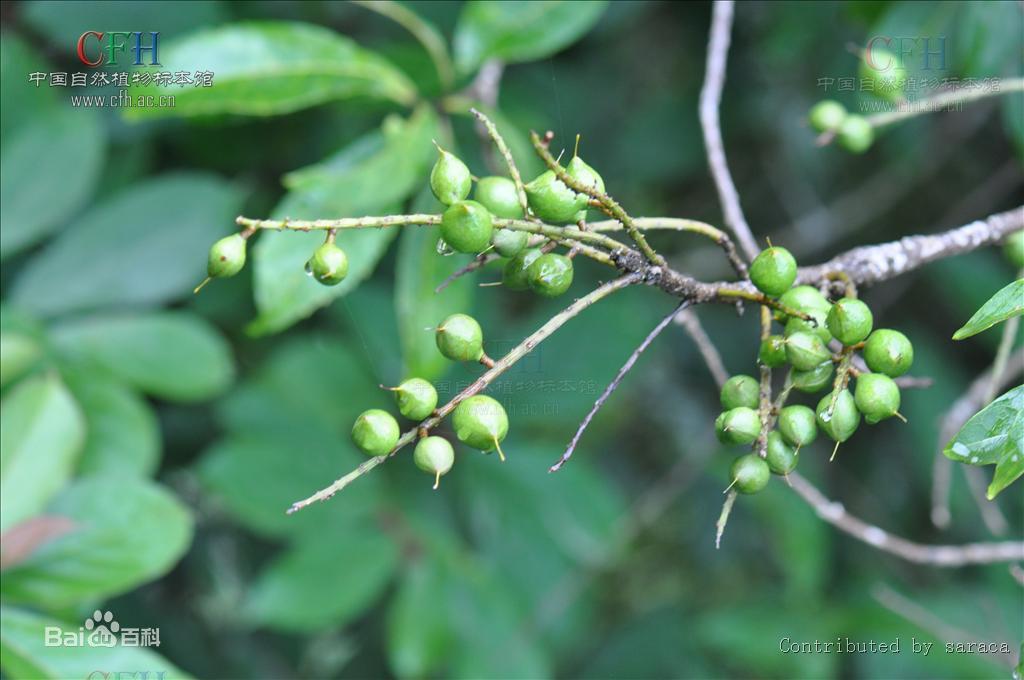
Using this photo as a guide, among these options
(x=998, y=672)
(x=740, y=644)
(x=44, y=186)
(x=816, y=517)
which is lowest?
(x=998, y=672)

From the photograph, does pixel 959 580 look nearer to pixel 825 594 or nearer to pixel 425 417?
pixel 825 594

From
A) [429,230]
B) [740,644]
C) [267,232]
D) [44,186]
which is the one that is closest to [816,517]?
[740,644]

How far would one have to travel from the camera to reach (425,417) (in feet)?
2.55

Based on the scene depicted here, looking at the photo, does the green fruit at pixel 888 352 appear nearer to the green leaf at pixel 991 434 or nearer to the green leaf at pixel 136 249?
the green leaf at pixel 991 434

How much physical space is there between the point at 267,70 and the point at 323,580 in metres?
0.99

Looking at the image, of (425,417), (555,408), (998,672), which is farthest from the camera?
(555,408)

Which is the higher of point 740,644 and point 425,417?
point 425,417

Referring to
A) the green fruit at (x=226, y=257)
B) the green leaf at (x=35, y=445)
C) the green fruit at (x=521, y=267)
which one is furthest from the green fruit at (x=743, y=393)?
the green leaf at (x=35, y=445)

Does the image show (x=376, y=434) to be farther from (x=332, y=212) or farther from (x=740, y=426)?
(x=332, y=212)

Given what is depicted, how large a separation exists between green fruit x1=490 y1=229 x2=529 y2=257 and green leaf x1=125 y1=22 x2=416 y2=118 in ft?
2.46

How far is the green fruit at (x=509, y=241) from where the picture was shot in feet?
2.55

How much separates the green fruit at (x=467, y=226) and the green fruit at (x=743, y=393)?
0.28 m

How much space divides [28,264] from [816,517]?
1781mm

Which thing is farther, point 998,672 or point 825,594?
point 825,594
